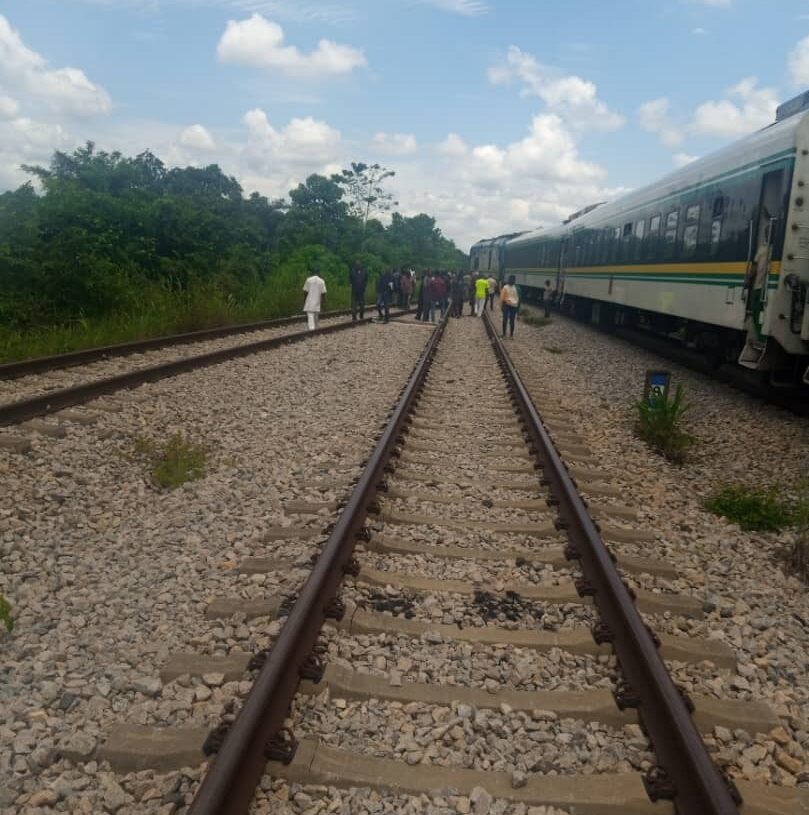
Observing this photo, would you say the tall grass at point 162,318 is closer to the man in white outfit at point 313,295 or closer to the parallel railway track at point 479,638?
the man in white outfit at point 313,295

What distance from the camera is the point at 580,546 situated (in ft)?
15.2

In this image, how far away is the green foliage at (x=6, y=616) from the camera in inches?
145

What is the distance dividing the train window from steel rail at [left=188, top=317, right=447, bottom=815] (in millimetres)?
9337

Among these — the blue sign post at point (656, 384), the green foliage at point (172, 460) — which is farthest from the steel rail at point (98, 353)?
the blue sign post at point (656, 384)

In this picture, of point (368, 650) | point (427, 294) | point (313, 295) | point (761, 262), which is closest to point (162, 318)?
point (313, 295)

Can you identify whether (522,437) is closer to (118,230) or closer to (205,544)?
(205,544)

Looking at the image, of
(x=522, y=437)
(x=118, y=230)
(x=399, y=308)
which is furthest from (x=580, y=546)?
(x=399, y=308)

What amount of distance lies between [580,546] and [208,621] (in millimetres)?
2216

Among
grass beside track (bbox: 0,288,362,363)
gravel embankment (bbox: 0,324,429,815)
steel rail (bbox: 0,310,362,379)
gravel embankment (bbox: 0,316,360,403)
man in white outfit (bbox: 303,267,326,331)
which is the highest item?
man in white outfit (bbox: 303,267,326,331)

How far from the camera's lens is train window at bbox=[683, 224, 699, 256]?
12.1 m

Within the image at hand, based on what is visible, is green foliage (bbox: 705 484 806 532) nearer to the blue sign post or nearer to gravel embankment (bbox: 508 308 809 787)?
gravel embankment (bbox: 508 308 809 787)

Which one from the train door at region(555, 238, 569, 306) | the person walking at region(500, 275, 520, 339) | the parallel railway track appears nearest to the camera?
the parallel railway track

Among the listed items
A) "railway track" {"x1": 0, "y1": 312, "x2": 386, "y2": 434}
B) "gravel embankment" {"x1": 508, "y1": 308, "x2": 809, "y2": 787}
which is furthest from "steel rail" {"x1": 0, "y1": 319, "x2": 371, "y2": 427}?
"gravel embankment" {"x1": 508, "y1": 308, "x2": 809, "y2": 787}

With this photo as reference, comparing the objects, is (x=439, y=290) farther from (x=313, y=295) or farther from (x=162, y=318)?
(x=162, y=318)
